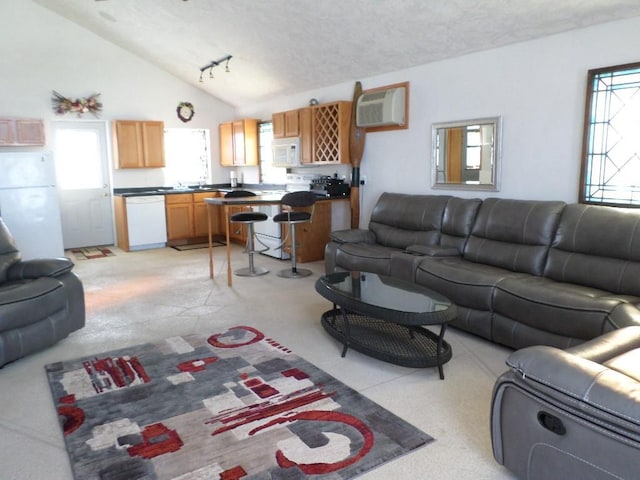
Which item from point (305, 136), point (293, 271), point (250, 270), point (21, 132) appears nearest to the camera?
point (293, 271)

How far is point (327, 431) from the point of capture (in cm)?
239

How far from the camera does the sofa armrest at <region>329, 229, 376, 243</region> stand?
5.02m

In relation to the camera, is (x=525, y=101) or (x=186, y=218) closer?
(x=525, y=101)

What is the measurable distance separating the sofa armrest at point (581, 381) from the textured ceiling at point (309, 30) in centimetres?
285

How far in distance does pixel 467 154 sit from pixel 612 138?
1343mm

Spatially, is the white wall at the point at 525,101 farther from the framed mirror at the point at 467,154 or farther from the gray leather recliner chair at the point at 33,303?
the gray leather recliner chair at the point at 33,303

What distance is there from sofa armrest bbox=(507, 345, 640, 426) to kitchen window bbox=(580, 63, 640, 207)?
2311 millimetres

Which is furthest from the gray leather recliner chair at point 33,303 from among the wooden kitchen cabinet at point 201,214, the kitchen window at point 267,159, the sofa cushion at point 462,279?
the kitchen window at point 267,159

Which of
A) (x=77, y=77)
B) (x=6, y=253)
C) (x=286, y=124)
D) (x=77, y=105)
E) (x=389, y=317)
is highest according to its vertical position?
(x=77, y=77)

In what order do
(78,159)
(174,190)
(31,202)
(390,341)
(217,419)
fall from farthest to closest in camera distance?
1. (174,190)
2. (78,159)
3. (31,202)
4. (390,341)
5. (217,419)

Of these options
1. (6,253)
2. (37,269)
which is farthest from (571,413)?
(6,253)

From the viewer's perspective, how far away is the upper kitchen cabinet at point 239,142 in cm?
792

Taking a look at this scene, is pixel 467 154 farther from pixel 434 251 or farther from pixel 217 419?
pixel 217 419

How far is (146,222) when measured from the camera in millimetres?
7496
